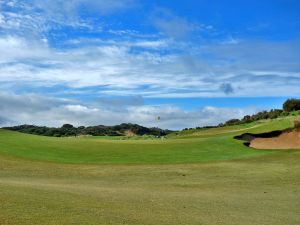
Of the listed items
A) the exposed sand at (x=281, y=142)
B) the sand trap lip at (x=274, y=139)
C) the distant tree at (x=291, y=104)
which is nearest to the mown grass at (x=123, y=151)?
the sand trap lip at (x=274, y=139)

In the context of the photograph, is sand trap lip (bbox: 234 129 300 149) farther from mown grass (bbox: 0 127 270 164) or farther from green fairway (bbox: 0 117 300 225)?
mown grass (bbox: 0 127 270 164)

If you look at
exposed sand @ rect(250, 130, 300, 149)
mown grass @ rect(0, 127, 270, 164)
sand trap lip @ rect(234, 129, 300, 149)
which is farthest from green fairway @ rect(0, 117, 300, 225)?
exposed sand @ rect(250, 130, 300, 149)

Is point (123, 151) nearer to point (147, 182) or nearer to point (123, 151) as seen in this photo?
point (123, 151)

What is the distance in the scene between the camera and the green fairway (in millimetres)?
17353

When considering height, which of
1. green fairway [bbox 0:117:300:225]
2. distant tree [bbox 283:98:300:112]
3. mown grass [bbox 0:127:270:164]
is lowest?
green fairway [bbox 0:117:300:225]

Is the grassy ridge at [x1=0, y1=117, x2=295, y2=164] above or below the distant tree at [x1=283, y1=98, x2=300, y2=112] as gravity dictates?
below

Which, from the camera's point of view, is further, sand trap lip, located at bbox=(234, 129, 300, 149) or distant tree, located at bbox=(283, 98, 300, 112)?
distant tree, located at bbox=(283, 98, 300, 112)

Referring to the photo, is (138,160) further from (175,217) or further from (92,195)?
(175,217)

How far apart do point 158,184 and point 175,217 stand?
41.9 feet

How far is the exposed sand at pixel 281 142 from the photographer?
50.5 meters

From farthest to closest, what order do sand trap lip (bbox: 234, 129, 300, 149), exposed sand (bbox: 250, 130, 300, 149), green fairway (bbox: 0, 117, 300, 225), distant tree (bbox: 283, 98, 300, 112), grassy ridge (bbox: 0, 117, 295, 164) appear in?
distant tree (bbox: 283, 98, 300, 112) → sand trap lip (bbox: 234, 129, 300, 149) → exposed sand (bbox: 250, 130, 300, 149) → grassy ridge (bbox: 0, 117, 295, 164) → green fairway (bbox: 0, 117, 300, 225)

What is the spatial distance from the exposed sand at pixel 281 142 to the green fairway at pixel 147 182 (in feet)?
7.64

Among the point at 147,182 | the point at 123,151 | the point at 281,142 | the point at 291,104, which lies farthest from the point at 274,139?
the point at 291,104

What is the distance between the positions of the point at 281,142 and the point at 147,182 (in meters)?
24.7
